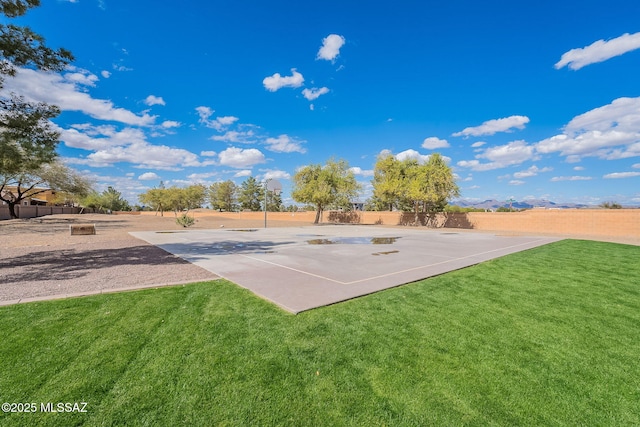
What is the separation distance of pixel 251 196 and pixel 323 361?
78.3 metres

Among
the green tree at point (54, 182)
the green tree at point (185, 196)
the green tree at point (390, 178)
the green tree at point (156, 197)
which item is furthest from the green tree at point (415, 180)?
the green tree at point (156, 197)

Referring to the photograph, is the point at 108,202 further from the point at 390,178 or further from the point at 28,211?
the point at 390,178

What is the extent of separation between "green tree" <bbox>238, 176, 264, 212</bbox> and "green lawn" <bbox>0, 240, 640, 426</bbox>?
2970 inches

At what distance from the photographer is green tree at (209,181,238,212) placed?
263 ft

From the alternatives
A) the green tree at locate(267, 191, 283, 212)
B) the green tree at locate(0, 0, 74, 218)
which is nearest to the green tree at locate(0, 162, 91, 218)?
the green tree at locate(0, 0, 74, 218)

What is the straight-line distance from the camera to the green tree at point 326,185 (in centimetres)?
3456

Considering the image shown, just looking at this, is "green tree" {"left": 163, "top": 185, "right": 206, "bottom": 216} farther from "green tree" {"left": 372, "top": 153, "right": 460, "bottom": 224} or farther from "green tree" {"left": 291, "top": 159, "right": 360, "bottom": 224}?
"green tree" {"left": 372, "top": 153, "right": 460, "bottom": 224}

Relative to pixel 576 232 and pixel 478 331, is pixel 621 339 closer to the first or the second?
pixel 478 331

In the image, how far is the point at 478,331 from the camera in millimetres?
3889

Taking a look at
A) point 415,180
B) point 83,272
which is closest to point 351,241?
point 83,272

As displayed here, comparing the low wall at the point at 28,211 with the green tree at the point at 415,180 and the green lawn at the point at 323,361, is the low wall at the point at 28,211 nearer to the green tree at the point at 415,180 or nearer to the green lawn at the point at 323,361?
the green tree at the point at 415,180

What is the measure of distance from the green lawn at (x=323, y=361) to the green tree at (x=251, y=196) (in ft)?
247

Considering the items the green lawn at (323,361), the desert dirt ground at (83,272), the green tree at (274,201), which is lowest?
the green lawn at (323,361)

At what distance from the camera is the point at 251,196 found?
258 ft
